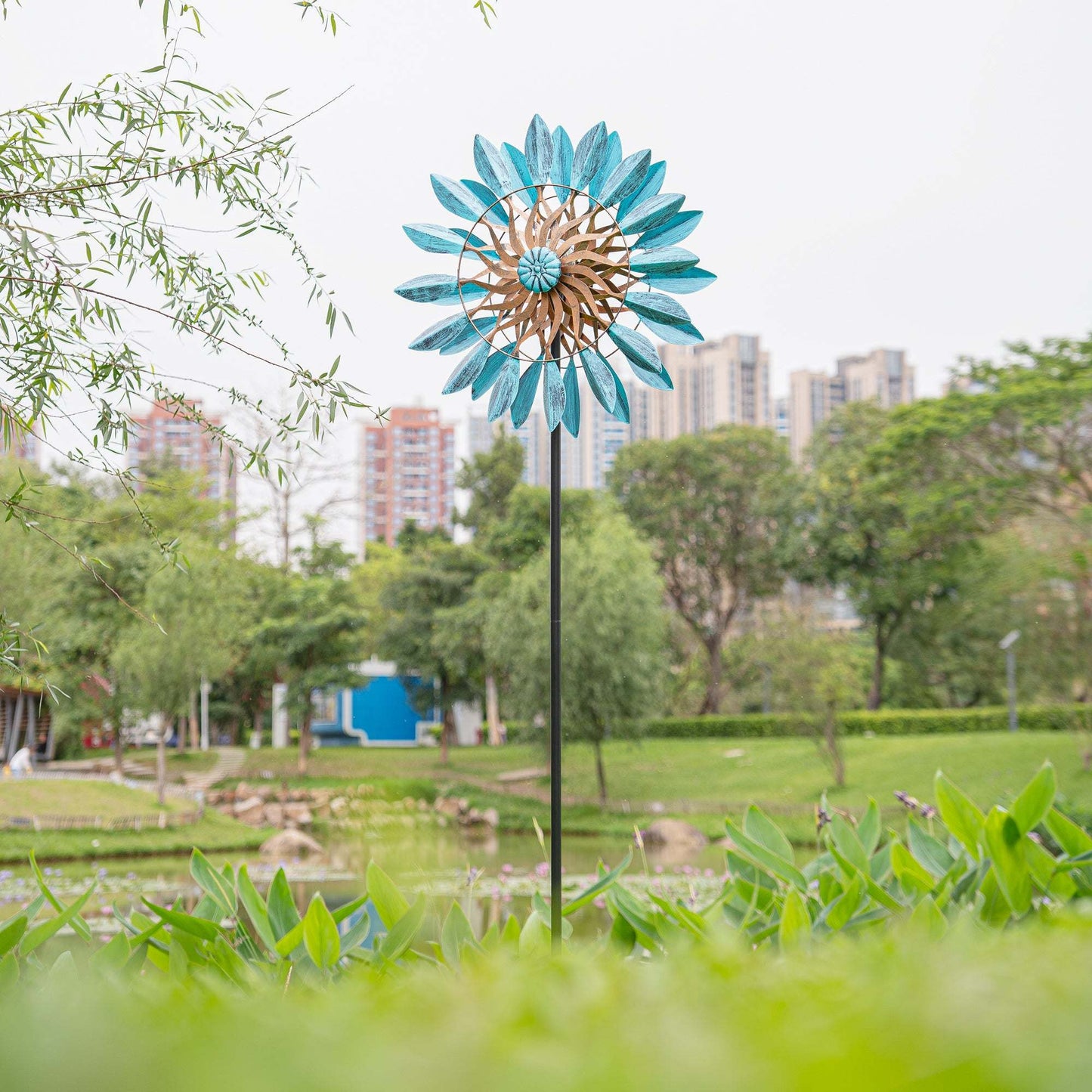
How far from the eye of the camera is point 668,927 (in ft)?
5.39

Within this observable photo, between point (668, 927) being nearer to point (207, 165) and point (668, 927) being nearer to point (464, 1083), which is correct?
point (464, 1083)

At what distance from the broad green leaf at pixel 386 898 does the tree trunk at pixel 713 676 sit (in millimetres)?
16313

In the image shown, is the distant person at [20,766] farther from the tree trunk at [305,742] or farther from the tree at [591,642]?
the tree at [591,642]

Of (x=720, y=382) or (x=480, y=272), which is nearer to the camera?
(x=480, y=272)

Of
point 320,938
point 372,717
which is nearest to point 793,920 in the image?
point 320,938

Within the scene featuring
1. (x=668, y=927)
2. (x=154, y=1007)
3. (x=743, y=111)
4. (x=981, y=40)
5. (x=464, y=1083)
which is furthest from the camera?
(x=743, y=111)

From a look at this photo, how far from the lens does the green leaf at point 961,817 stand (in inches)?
72.2

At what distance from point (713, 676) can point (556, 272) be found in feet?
53.3

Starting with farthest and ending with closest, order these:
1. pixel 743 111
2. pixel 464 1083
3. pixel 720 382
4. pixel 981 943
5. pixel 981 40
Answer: pixel 720 382
pixel 743 111
pixel 981 40
pixel 981 943
pixel 464 1083

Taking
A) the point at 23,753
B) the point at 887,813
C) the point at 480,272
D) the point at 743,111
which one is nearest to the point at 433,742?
the point at 23,753

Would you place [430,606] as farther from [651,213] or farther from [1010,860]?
[1010,860]

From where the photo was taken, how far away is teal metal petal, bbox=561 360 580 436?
2.11 meters

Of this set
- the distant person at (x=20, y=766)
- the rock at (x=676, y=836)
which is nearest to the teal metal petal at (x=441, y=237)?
the rock at (x=676, y=836)

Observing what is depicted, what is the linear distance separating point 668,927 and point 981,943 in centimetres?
89
